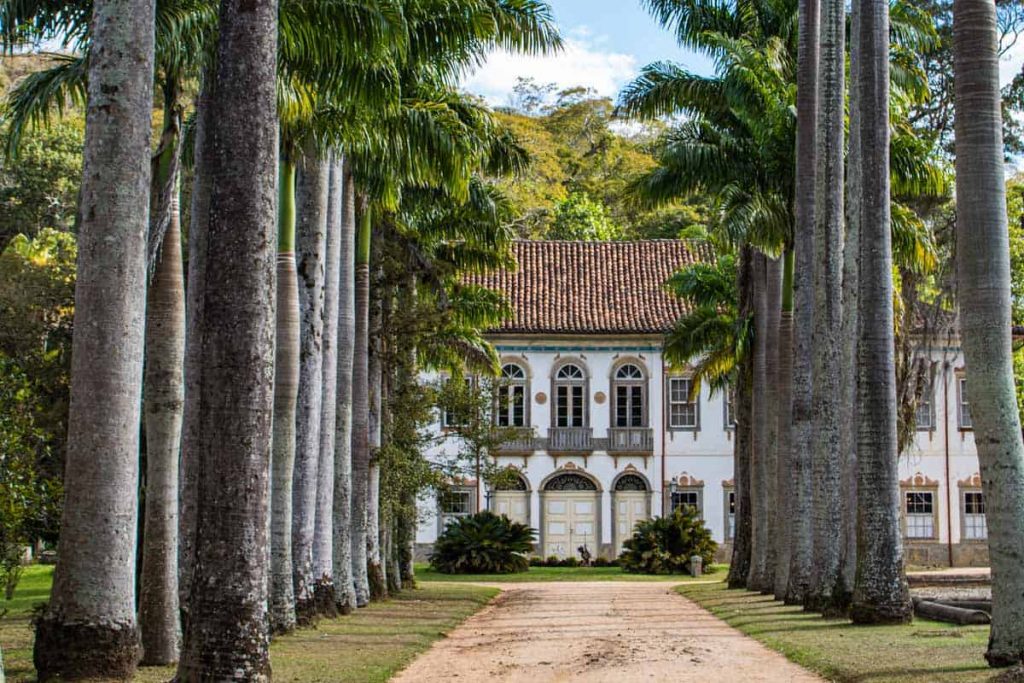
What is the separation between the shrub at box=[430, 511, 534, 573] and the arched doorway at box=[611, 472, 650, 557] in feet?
20.4

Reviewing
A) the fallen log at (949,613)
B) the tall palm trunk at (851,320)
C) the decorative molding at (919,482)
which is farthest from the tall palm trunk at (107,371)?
the decorative molding at (919,482)

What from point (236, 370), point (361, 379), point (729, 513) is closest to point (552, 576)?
point (729, 513)

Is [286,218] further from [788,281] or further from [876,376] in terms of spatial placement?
[788,281]

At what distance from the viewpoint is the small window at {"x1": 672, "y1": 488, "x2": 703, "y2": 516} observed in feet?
151

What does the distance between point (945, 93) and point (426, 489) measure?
16858mm

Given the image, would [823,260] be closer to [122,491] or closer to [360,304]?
[360,304]

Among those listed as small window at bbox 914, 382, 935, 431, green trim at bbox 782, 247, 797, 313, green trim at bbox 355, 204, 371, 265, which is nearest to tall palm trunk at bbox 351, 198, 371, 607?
green trim at bbox 355, 204, 371, 265

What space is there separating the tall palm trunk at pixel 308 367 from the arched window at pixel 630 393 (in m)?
28.2

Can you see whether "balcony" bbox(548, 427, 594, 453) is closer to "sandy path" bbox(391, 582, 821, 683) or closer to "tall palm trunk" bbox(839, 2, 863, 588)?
"sandy path" bbox(391, 582, 821, 683)

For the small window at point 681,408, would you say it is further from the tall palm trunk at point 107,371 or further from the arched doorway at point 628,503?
the tall palm trunk at point 107,371

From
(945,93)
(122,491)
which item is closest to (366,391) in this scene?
(122,491)

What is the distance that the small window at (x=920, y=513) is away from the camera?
149ft

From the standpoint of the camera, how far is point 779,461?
2453 cm

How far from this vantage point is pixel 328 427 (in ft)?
65.6
